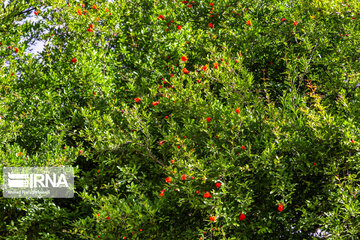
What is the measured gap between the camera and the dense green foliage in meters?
5.20

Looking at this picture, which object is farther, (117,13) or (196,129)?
(117,13)

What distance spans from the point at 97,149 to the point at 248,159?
248 centimetres

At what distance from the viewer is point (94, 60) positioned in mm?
7750

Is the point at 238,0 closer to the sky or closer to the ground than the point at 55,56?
closer to the sky

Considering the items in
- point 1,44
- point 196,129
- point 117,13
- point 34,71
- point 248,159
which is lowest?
point 248,159

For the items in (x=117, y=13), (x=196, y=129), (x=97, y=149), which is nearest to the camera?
(x=196, y=129)

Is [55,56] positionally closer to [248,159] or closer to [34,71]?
[34,71]

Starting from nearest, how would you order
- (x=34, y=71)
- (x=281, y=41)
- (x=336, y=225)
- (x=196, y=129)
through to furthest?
(x=336, y=225) → (x=196, y=129) → (x=281, y=41) → (x=34, y=71)

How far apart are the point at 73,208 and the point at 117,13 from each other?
14.0 ft

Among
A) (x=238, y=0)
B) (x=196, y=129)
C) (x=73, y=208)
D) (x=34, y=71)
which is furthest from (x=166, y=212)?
(x=238, y=0)

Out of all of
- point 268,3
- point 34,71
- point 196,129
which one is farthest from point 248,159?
point 34,71

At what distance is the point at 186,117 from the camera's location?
20.6 ft

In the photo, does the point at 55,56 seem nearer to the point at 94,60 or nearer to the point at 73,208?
the point at 94,60

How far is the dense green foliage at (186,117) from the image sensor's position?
5.20 m
